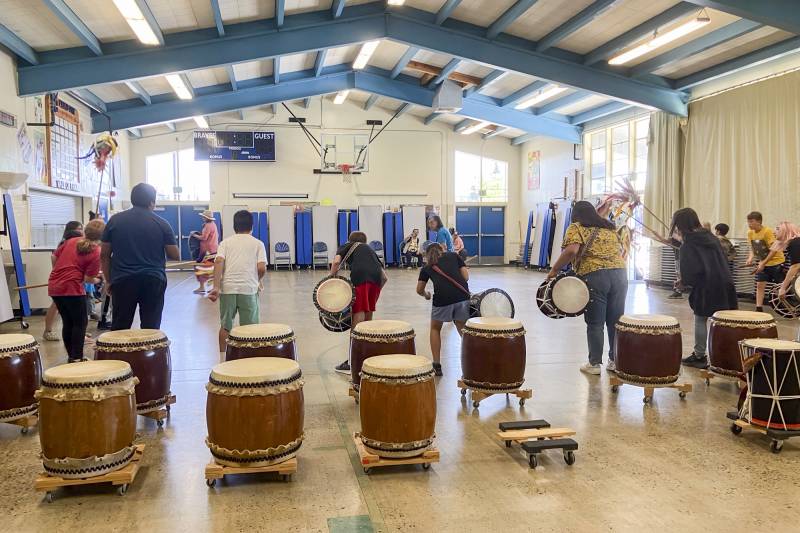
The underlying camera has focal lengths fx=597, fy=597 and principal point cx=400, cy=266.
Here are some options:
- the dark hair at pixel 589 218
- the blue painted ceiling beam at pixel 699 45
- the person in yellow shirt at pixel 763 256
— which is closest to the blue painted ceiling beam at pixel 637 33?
the blue painted ceiling beam at pixel 699 45

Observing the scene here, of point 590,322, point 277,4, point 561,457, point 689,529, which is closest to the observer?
point 689,529

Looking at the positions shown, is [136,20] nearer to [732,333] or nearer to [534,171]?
[732,333]

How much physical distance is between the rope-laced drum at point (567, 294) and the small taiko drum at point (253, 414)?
2874 millimetres

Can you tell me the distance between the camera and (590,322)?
18.4 feet

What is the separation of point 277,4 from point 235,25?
48.0 inches

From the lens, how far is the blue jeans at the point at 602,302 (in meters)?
5.51

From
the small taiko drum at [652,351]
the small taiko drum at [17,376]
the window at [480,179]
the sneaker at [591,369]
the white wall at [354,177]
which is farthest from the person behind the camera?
the window at [480,179]

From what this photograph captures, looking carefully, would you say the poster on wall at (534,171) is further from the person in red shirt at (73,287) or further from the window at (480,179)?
the person in red shirt at (73,287)

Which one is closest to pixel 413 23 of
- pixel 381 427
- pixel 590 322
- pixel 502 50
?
pixel 502 50

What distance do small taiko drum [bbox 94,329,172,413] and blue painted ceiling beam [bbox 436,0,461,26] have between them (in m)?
8.69

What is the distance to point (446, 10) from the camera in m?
11.1

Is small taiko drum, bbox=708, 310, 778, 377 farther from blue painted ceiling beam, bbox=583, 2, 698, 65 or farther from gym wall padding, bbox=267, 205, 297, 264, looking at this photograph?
gym wall padding, bbox=267, 205, 297, 264

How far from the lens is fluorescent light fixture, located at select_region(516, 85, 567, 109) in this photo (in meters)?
14.8

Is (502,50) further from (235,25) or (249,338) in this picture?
(249,338)
